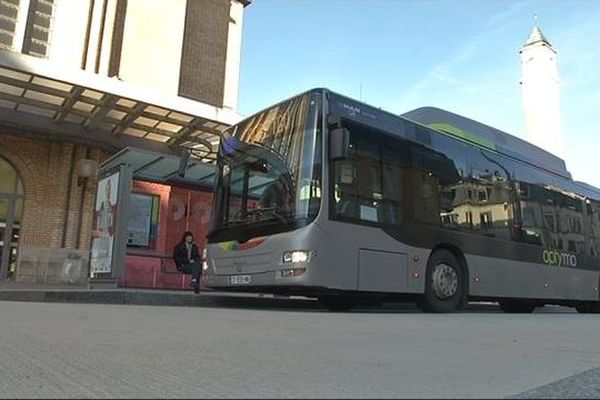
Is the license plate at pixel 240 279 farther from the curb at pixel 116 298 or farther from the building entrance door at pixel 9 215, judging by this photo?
the building entrance door at pixel 9 215

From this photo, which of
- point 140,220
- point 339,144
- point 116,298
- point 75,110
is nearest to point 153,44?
point 75,110

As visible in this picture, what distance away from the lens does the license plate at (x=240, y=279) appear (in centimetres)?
970

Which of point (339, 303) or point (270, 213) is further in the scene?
point (339, 303)

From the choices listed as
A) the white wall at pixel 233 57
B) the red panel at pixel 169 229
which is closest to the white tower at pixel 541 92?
the white wall at pixel 233 57

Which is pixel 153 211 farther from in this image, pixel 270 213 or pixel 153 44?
pixel 270 213

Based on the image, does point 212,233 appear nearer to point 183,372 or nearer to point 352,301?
point 352,301

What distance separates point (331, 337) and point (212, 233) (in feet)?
17.8

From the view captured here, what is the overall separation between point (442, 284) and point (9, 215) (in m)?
13.0

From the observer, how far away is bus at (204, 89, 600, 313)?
9.23 m

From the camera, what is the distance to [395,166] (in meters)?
10.5

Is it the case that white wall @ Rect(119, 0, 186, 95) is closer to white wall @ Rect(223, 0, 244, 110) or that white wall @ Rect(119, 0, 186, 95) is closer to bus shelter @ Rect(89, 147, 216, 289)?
white wall @ Rect(223, 0, 244, 110)

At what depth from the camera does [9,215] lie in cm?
1795

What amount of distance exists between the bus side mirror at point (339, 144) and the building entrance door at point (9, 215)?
12214mm

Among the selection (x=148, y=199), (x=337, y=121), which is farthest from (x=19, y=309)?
(x=148, y=199)
